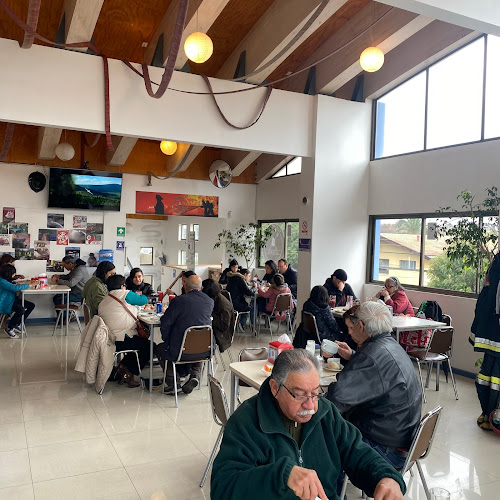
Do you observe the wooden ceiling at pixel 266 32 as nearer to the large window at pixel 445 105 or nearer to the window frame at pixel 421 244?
the large window at pixel 445 105

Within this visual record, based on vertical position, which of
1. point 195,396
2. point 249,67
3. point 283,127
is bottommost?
point 195,396

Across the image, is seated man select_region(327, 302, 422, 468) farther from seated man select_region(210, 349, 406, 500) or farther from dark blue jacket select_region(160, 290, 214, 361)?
dark blue jacket select_region(160, 290, 214, 361)

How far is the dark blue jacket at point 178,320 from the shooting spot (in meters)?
4.71

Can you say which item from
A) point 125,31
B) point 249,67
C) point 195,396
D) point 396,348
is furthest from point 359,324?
point 125,31

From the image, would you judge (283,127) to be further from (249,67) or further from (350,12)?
(350,12)

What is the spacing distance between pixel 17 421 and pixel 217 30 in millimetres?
5735

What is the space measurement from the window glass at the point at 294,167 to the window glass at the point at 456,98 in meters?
3.28

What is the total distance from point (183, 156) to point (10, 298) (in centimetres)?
385

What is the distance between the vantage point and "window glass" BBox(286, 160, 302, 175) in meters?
9.87

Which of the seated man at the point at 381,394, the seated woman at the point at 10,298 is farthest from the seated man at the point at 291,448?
the seated woman at the point at 10,298

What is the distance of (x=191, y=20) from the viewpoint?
18.7 ft

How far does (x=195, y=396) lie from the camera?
5.02 meters

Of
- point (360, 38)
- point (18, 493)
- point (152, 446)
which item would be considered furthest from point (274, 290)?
point (18, 493)

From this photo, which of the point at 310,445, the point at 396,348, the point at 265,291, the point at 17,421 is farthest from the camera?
the point at 265,291
